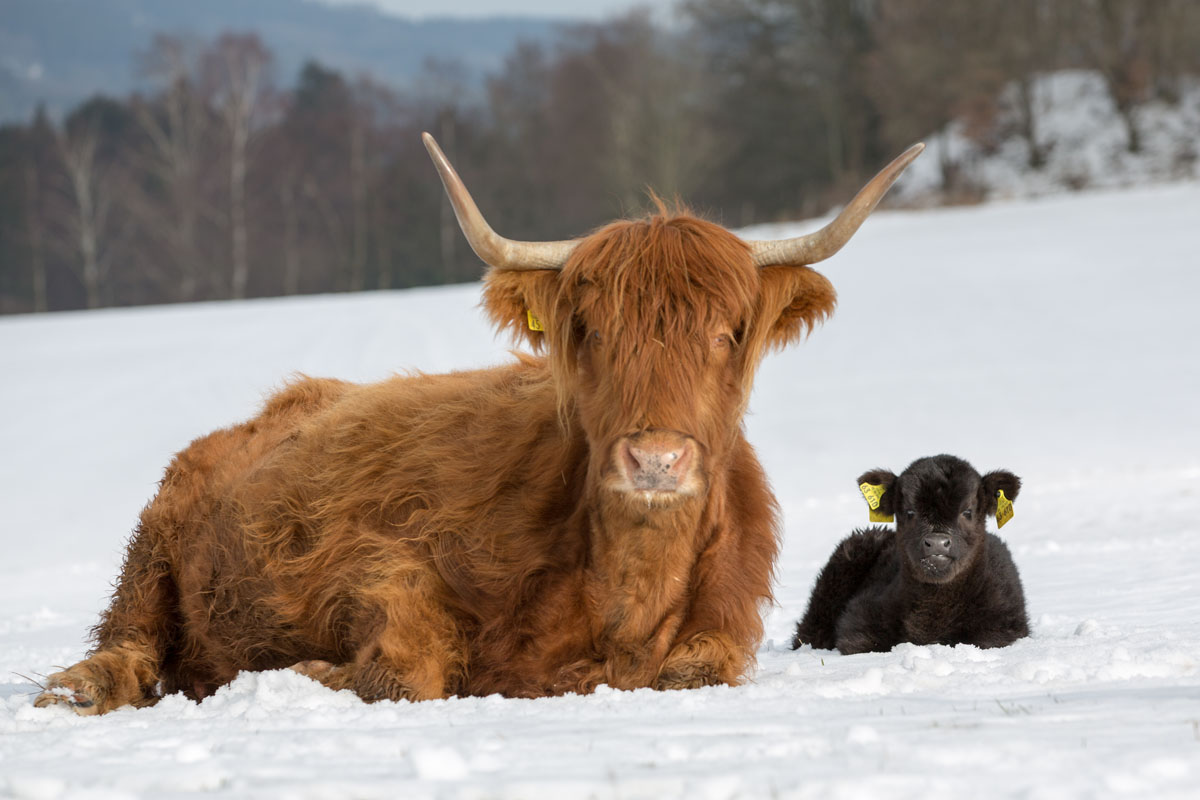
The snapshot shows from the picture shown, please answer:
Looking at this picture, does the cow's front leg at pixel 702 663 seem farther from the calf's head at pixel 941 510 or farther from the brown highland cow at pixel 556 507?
the calf's head at pixel 941 510

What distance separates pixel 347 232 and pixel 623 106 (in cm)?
1057

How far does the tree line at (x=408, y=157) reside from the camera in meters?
37.2

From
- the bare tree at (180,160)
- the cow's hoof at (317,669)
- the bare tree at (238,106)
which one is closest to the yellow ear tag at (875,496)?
the cow's hoof at (317,669)

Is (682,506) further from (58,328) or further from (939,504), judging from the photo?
(58,328)

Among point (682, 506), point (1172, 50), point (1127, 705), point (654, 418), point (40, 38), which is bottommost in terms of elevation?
point (1127, 705)

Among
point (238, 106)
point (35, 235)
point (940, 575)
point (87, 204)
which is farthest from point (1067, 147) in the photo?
point (35, 235)

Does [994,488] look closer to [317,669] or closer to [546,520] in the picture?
[546,520]

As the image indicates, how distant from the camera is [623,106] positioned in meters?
38.7

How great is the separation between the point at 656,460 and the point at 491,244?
1.01 meters

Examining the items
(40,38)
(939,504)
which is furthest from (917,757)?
(40,38)

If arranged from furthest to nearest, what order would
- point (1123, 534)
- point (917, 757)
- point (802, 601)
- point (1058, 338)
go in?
point (1058, 338), point (1123, 534), point (802, 601), point (917, 757)

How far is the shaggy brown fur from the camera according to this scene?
4043 mm

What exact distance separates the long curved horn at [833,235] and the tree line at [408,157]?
29682mm

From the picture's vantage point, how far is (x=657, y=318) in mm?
4027
